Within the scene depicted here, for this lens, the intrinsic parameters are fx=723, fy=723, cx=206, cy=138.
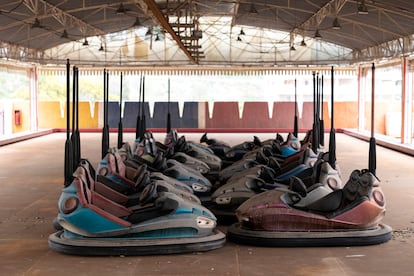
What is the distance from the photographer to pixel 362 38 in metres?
24.3

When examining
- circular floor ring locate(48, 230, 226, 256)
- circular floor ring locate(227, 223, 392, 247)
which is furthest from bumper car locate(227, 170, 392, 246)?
circular floor ring locate(48, 230, 226, 256)

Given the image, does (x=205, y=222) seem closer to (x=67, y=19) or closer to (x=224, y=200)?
(x=224, y=200)

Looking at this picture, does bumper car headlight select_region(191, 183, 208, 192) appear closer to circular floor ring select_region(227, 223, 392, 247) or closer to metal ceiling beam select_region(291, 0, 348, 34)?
circular floor ring select_region(227, 223, 392, 247)

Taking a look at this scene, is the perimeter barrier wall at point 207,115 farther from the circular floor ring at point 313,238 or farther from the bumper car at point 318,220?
the circular floor ring at point 313,238

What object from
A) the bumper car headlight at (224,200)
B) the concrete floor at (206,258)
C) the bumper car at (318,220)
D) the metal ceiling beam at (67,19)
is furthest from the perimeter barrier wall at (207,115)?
the bumper car at (318,220)

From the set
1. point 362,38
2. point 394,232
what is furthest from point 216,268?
point 362,38

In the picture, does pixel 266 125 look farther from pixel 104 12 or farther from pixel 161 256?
pixel 161 256

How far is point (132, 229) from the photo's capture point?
707 centimetres

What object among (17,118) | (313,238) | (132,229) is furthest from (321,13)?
(132,229)

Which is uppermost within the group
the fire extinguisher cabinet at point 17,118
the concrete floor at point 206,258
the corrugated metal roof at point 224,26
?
the corrugated metal roof at point 224,26

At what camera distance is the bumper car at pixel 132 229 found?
22.7 feet

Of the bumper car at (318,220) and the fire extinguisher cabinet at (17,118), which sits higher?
the fire extinguisher cabinet at (17,118)

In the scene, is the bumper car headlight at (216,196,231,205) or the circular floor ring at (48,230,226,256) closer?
the circular floor ring at (48,230,226,256)

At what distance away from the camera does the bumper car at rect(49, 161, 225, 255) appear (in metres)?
6.92
